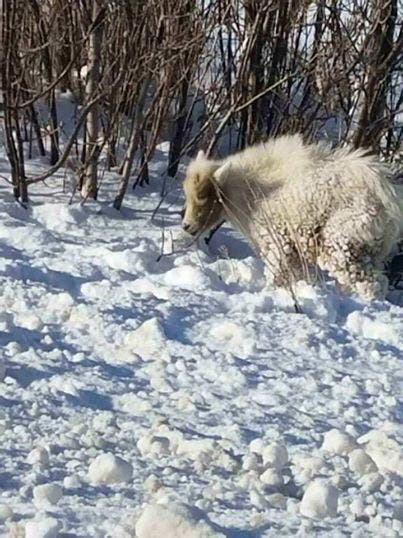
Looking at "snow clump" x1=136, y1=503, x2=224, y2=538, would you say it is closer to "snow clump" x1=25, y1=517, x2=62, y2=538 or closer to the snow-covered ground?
the snow-covered ground

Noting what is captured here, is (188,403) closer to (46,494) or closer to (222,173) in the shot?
(46,494)

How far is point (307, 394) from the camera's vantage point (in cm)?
427

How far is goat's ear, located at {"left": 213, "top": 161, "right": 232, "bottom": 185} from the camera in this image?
23.4 ft

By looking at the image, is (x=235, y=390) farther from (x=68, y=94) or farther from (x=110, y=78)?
(x=68, y=94)

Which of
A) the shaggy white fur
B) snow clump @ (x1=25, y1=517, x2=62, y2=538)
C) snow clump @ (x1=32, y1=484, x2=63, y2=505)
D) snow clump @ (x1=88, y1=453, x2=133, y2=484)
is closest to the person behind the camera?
snow clump @ (x1=25, y1=517, x2=62, y2=538)

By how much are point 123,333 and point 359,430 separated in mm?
1371

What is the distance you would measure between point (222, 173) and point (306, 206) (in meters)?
0.70

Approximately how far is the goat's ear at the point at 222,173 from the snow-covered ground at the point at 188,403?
1.05 metres

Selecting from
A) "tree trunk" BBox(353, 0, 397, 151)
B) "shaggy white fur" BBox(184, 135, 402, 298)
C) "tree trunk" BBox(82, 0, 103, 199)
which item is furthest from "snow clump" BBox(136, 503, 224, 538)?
"tree trunk" BBox(353, 0, 397, 151)

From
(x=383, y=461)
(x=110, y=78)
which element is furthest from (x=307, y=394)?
(x=110, y=78)

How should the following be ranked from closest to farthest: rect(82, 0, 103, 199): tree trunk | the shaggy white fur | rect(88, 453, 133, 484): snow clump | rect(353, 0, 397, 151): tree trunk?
rect(88, 453, 133, 484): snow clump < the shaggy white fur < rect(82, 0, 103, 199): tree trunk < rect(353, 0, 397, 151): tree trunk

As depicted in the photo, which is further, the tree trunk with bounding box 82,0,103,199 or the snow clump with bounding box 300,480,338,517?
the tree trunk with bounding box 82,0,103,199

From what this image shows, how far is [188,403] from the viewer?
407 centimetres

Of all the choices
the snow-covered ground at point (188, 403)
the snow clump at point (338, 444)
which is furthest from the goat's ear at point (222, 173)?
the snow clump at point (338, 444)
